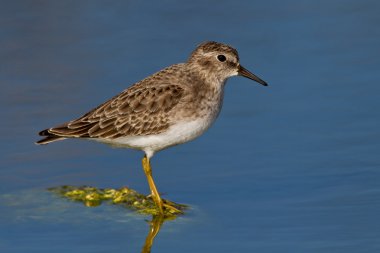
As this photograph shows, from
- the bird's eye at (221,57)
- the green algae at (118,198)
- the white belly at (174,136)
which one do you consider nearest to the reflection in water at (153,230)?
the green algae at (118,198)

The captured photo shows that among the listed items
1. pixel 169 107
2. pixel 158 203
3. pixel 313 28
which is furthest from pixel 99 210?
pixel 313 28

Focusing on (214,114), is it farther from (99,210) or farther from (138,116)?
(99,210)

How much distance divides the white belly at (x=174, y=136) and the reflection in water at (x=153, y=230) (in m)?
0.95

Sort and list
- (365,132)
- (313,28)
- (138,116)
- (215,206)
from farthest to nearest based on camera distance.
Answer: (313,28), (365,132), (138,116), (215,206)

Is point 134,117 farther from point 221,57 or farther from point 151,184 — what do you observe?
point 221,57

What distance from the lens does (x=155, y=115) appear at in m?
12.7

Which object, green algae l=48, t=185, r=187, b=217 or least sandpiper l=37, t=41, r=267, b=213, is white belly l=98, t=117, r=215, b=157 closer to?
least sandpiper l=37, t=41, r=267, b=213

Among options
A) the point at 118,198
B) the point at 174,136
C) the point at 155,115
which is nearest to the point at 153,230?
the point at 118,198

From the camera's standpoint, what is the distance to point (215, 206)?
12008 millimetres

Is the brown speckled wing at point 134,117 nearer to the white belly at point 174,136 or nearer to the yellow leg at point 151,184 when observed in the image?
the white belly at point 174,136

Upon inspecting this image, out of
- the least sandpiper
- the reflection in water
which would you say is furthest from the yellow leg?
the reflection in water

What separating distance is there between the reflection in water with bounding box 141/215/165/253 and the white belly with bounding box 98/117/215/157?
95 cm

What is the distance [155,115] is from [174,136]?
39cm

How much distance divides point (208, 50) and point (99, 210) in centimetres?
256
